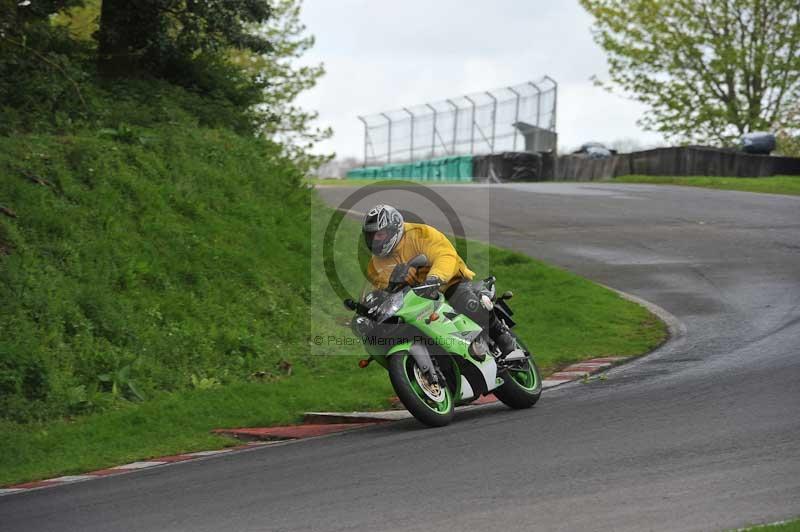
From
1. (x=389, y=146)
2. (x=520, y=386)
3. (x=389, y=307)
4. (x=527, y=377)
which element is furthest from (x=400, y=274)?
(x=389, y=146)

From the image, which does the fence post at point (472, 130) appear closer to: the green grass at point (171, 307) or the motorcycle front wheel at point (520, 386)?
the green grass at point (171, 307)

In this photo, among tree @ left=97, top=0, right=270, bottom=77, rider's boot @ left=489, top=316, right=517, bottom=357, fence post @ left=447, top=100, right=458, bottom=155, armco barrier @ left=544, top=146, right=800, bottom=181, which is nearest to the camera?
rider's boot @ left=489, top=316, right=517, bottom=357

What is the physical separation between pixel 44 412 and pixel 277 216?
812cm

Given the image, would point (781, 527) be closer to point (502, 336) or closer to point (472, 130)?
point (502, 336)

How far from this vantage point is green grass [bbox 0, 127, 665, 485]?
461 inches

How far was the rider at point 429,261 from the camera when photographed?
1016cm

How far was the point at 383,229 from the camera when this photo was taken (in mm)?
10133

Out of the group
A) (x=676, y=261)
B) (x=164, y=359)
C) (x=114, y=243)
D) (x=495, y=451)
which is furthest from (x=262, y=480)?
(x=676, y=261)

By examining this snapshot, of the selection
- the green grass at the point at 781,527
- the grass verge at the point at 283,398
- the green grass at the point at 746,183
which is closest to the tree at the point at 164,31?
the grass verge at the point at 283,398

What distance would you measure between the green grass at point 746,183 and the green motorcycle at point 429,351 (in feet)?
75.9

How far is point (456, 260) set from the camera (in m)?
10.5

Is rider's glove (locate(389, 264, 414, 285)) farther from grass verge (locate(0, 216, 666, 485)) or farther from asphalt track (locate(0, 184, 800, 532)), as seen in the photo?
grass verge (locate(0, 216, 666, 485))

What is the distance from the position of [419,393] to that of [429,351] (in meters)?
0.42

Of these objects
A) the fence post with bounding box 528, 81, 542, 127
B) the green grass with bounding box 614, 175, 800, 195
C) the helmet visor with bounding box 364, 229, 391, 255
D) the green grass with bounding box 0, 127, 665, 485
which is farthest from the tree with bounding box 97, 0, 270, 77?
the fence post with bounding box 528, 81, 542, 127
